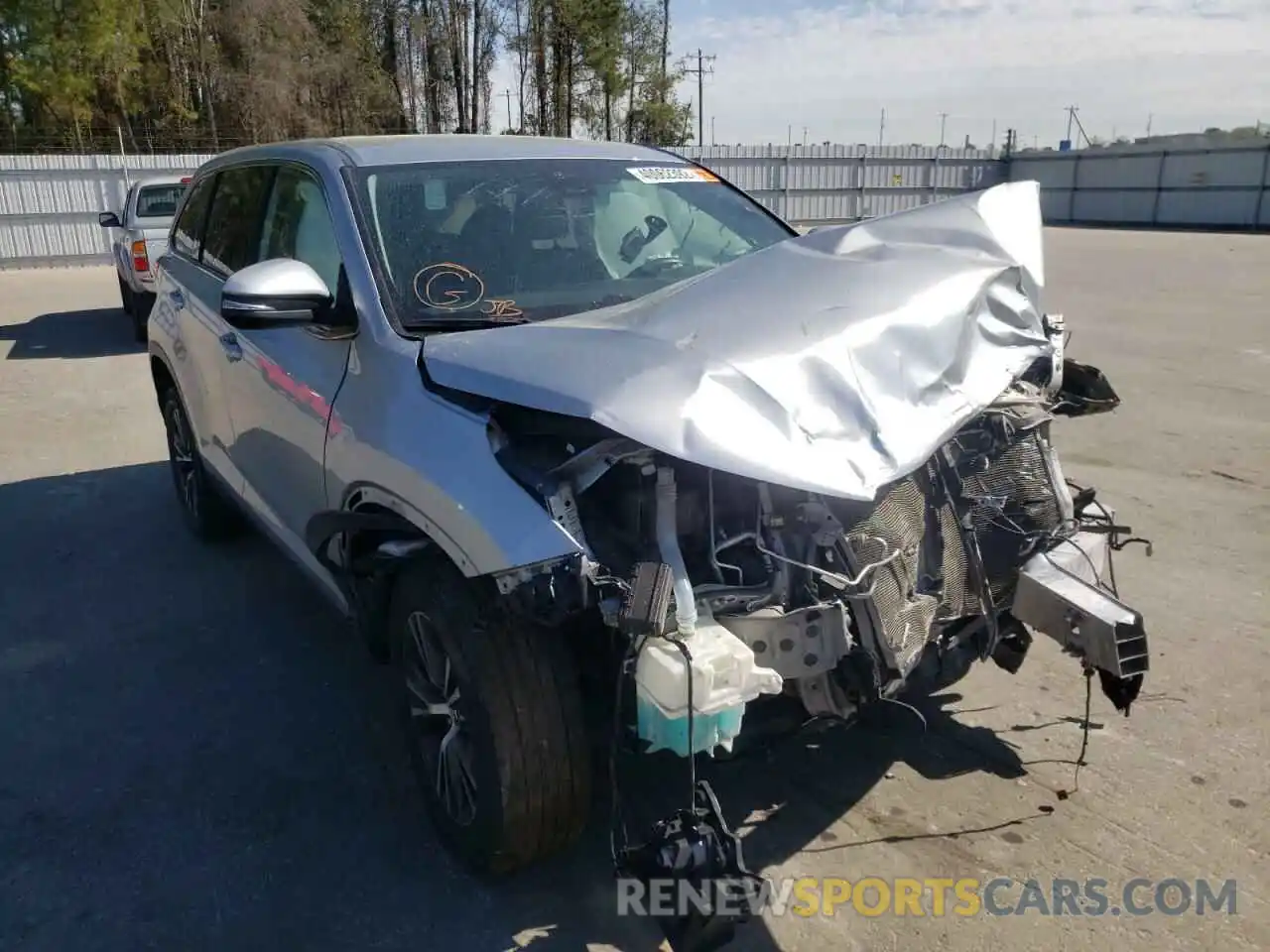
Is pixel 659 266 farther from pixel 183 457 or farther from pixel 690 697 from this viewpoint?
pixel 183 457

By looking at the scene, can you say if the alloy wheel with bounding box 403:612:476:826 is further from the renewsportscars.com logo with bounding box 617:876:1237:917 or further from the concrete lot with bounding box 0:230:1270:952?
the renewsportscars.com logo with bounding box 617:876:1237:917

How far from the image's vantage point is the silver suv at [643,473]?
7.45 ft

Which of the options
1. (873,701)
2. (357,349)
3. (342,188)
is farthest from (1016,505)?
(342,188)

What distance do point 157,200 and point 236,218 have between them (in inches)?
365

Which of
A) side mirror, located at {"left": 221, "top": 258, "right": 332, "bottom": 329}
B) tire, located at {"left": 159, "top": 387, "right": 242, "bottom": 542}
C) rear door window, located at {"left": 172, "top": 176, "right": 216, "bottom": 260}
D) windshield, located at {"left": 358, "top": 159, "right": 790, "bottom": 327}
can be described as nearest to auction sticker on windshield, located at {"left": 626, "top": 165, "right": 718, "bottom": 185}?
windshield, located at {"left": 358, "top": 159, "right": 790, "bottom": 327}

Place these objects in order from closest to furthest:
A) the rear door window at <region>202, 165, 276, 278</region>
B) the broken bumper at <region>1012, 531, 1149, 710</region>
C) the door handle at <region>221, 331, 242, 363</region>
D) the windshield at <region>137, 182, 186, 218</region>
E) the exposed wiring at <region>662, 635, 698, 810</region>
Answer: the exposed wiring at <region>662, 635, 698, 810</region>
the broken bumper at <region>1012, 531, 1149, 710</region>
the door handle at <region>221, 331, 242, 363</region>
the rear door window at <region>202, 165, 276, 278</region>
the windshield at <region>137, 182, 186, 218</region>

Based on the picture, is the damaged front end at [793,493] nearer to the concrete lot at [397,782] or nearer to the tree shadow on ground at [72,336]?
the concrete lot at [397,782]

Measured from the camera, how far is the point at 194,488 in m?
5.27

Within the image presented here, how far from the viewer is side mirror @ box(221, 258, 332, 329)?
2926 mm

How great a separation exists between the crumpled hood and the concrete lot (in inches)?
35.6

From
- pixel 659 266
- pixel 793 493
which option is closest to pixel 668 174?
pixel 659 266

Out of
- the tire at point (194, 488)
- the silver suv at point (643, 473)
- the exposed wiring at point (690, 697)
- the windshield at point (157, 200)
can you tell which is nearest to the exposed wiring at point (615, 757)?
the silver suv at point (643, 473)

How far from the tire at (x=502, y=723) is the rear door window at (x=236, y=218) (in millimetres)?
2187

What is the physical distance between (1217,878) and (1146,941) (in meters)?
0.36
